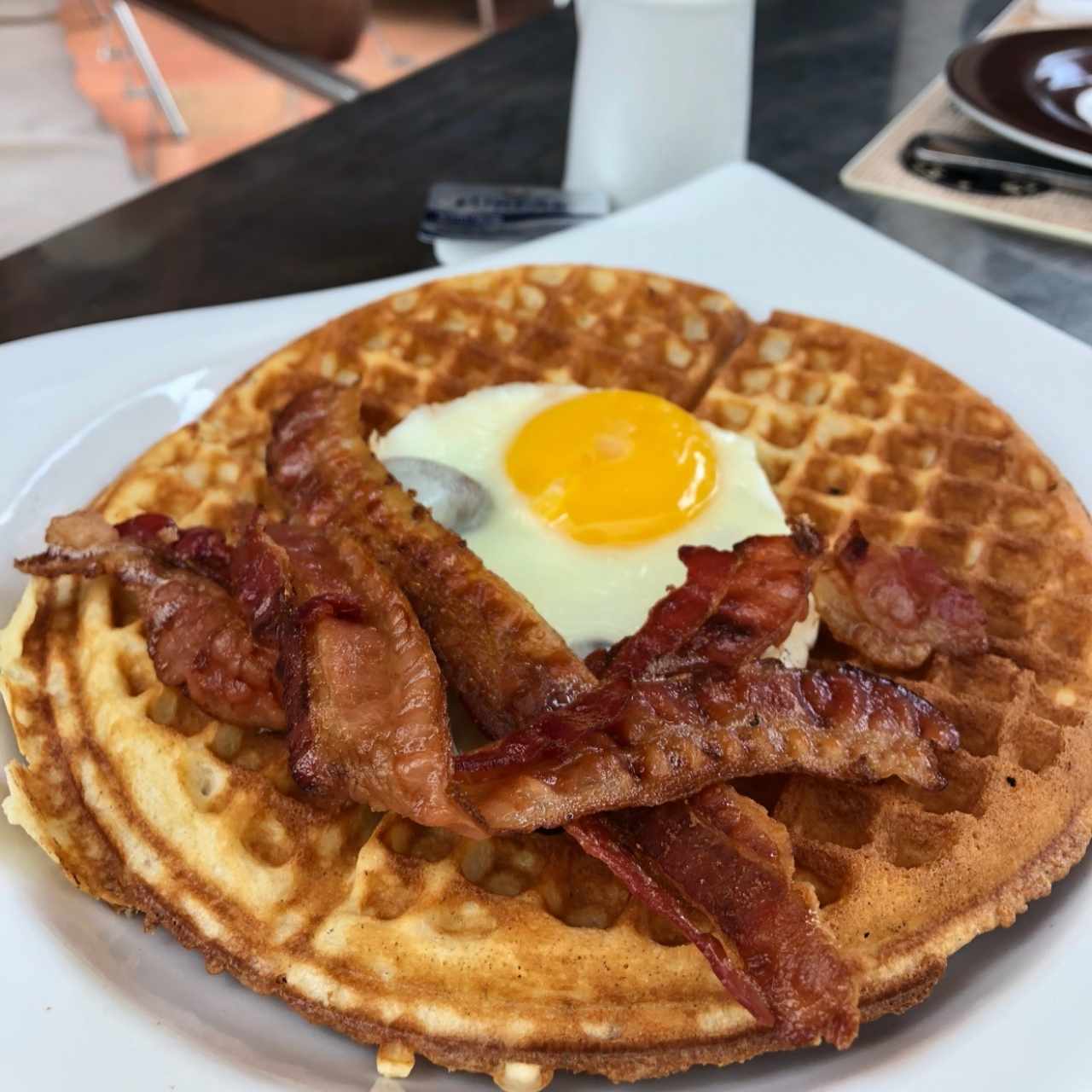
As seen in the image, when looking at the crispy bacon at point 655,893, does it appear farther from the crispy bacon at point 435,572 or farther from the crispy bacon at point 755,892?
the crispy bacon at point 435,572

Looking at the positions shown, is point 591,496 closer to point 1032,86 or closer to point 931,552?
point 931,552

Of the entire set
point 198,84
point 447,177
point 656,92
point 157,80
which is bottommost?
point 198,84

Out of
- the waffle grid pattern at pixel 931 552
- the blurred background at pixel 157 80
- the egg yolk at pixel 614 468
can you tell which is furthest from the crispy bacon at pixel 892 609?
the blurred background at pixel 157 80

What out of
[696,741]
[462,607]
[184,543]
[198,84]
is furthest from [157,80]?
[696,741]

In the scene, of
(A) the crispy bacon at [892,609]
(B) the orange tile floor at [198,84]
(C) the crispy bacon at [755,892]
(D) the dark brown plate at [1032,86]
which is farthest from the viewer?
(B) the orange tile floor at [198,84]

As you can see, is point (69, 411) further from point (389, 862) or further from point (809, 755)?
point (809, 755)
